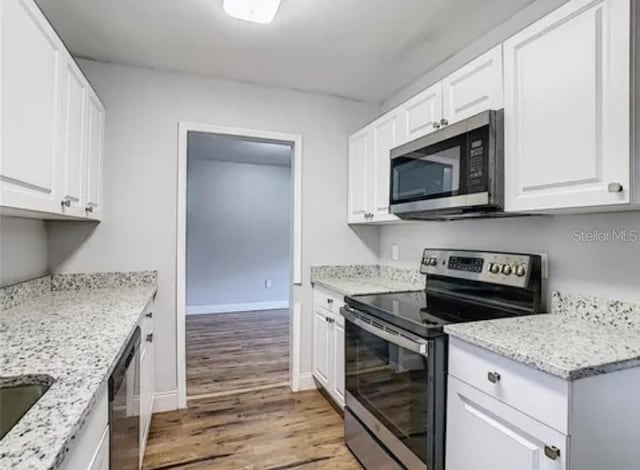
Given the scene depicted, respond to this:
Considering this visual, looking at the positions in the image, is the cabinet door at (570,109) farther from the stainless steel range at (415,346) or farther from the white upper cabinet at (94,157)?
the white upper cabinet at (94,157)

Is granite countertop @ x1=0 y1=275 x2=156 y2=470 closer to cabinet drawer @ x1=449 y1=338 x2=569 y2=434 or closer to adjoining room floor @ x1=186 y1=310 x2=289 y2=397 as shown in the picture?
cabinet drawer @ x1=449 y1=338 x2=569 y2=434

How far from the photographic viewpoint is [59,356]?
1.11m

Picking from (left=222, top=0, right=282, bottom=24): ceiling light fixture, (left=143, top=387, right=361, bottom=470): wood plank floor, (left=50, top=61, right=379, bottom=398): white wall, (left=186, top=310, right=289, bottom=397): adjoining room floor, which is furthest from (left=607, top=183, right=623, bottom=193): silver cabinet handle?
(left=186, top=310, right=289, bottom=397): adjoining room floor

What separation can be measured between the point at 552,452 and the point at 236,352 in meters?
3.34

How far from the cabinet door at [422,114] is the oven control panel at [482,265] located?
0.75 m

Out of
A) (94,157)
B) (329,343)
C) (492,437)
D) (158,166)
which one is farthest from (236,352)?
(492,437)

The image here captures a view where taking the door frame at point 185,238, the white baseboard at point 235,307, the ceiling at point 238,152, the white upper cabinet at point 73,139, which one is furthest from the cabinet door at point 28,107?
the white baseboard at point 235,307

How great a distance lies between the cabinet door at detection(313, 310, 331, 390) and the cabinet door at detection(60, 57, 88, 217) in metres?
1.75

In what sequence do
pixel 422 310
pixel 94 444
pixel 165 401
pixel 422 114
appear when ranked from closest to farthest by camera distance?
pixel 94 444
pixel 422 310
pixel 422 114
pixel 165 401

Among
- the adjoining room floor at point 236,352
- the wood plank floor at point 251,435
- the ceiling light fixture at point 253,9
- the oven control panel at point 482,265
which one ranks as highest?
the ceiling light fixture at point 253,9

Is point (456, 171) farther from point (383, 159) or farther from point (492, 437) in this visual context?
point (492, 437)

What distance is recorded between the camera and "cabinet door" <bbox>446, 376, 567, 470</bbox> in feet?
3.67

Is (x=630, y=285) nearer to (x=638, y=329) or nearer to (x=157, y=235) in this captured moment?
(x=638, y=329)

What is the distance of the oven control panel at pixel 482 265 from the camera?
1.79 metres
